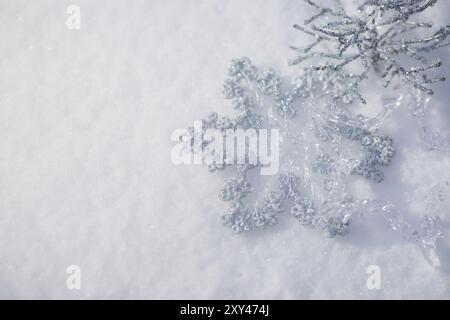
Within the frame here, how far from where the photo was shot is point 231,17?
527cm

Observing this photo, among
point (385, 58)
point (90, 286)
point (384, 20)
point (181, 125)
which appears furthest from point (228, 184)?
point (384, 20)

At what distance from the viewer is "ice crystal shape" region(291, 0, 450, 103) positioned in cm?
474

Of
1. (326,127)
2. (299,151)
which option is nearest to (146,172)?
(299,151)
